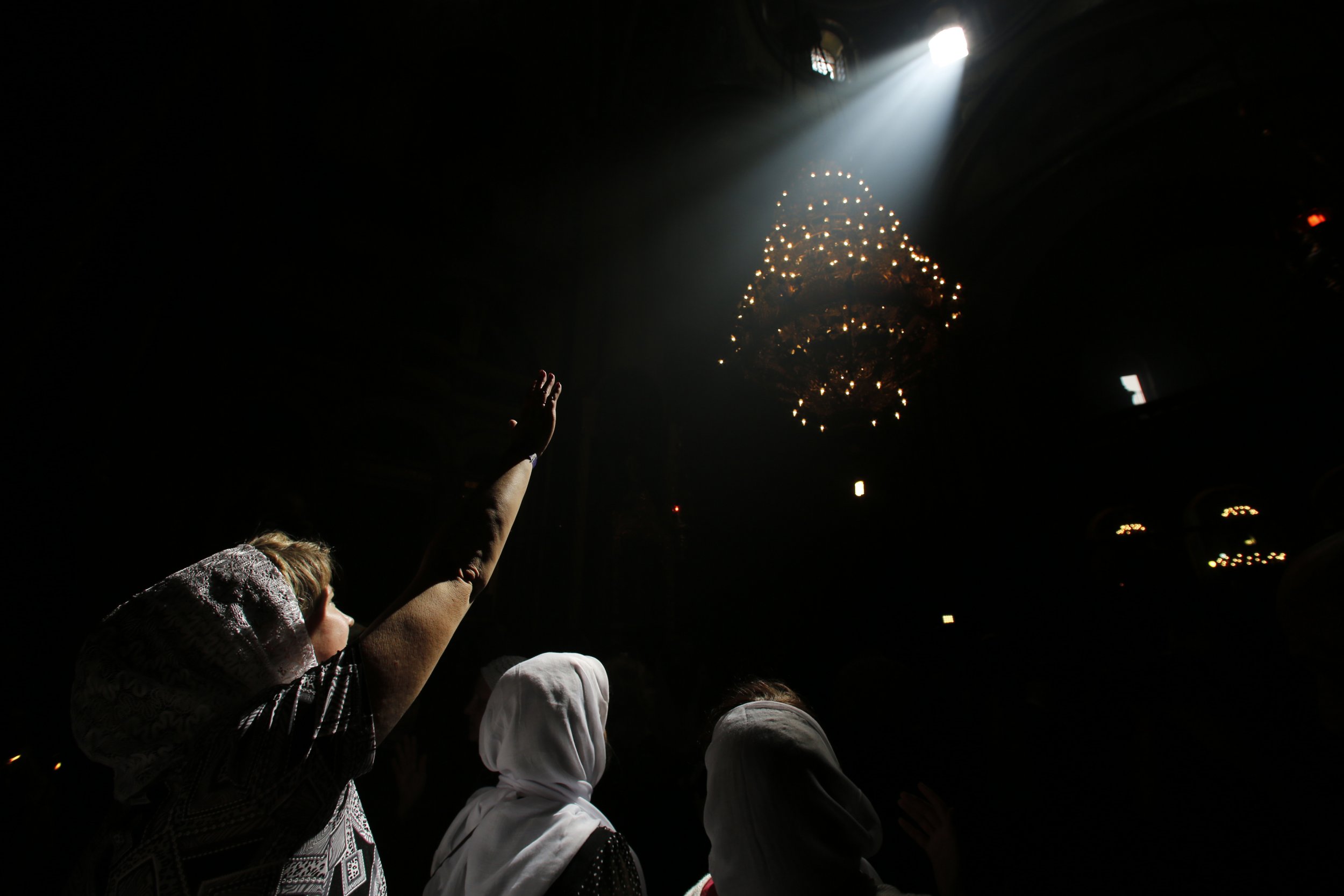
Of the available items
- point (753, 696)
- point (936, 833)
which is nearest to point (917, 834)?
point (936, 833)

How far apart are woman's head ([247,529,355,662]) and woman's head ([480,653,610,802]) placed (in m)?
0.82

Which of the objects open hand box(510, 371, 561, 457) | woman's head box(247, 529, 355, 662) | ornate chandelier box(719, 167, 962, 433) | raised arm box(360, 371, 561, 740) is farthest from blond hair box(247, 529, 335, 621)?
ornate chandelier box(719, 167, 962, 433)

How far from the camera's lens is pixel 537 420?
1327mm

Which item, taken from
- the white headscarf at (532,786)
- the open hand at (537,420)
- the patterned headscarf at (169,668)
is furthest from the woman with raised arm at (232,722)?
the white headscarf at (532,786)

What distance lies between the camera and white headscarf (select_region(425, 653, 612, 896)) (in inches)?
61.4

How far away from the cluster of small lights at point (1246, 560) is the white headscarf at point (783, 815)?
26.4 ft

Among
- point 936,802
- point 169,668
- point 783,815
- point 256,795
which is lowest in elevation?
point 936,802

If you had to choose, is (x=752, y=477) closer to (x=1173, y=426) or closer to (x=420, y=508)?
(x=420, y=508)

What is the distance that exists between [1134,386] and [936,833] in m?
11.5

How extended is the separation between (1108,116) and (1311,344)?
4297mm

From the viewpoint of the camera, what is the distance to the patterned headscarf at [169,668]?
812 millimetres

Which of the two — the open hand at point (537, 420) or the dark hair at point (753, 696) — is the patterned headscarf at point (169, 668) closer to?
the open hand at point (537, 420)

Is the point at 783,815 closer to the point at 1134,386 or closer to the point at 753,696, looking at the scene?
the point at 753,696

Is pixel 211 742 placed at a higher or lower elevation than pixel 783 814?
higher
